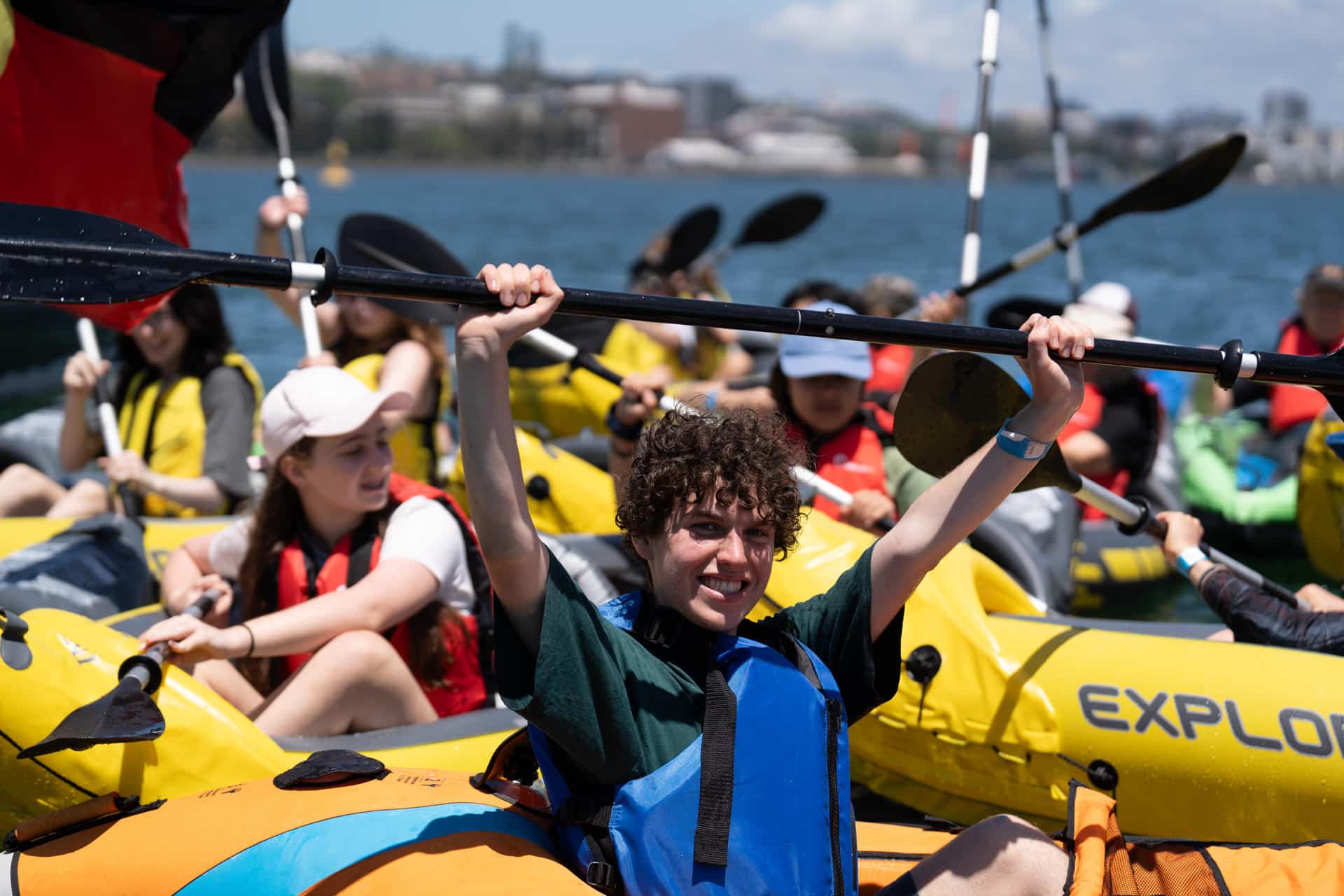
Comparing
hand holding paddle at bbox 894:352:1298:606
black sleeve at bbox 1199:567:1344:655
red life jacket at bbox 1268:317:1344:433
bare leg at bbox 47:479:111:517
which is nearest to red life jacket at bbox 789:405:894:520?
black sleeve at bbox 1199:567:1344:655

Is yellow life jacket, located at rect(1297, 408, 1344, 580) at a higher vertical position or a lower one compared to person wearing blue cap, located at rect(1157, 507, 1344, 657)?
lower

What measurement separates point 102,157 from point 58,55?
11.4 inches

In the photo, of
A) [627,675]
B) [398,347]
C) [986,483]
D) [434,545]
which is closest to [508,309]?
[627,675]

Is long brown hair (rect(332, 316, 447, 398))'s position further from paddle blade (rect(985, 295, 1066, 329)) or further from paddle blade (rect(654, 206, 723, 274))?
paddle blade (rect(654, 206, 723, 274))

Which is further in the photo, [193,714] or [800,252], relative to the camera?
[800,252]

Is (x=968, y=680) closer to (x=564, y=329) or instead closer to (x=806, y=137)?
(x=564, y=329)

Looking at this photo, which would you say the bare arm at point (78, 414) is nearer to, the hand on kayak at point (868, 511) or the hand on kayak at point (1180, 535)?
the hand on kayak at point (868, 511)

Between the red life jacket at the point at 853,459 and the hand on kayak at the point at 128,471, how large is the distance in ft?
6.98

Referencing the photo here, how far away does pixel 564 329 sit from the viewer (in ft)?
17.6

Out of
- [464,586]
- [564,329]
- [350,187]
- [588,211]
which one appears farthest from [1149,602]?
[350,187]

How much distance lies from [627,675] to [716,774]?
18 cm

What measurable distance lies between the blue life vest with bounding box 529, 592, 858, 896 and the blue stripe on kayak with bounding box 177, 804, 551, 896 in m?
0.18

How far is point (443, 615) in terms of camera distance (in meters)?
3.34

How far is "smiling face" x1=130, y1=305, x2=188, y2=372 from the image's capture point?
4926mm
